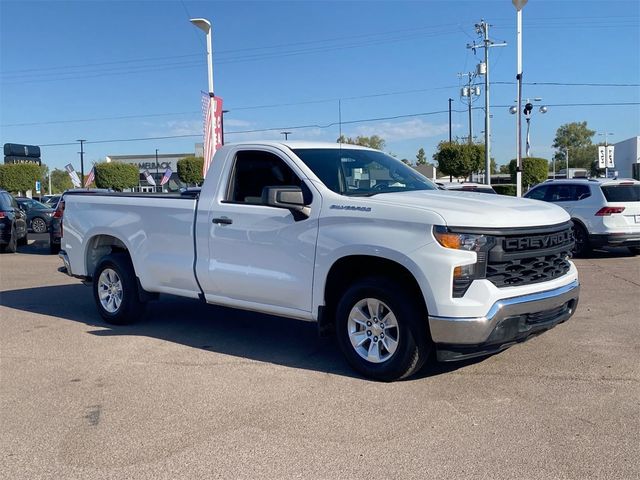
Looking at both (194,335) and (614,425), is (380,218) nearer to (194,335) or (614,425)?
(614,425)

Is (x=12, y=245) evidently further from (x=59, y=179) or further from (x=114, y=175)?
(x=59, y=179)

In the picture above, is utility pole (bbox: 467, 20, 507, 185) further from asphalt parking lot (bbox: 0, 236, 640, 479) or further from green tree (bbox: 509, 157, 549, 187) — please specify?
asphalt parking lot (bbox: 0, 236, 640, 479)

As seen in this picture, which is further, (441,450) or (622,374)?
(622,374)

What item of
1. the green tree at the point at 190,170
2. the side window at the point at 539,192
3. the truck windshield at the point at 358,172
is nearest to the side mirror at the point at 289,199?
the truck windshield at the point at 358,172

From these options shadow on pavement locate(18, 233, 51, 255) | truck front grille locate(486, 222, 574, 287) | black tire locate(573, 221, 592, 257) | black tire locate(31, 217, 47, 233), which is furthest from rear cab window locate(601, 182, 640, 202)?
black tire locate(31, 217, 47, 233)

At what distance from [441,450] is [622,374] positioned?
2316 millimetres

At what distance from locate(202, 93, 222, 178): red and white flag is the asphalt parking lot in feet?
38.3

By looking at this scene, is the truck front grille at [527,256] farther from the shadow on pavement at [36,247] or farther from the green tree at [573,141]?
the green tree at [573,141]

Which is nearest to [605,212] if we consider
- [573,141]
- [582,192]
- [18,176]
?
[582,192]

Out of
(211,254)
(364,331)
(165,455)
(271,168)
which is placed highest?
(271,168)

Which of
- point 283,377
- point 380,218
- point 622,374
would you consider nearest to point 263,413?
point 283,377

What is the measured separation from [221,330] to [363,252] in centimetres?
282

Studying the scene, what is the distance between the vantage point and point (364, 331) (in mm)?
5402

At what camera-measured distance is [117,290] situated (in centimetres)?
768
